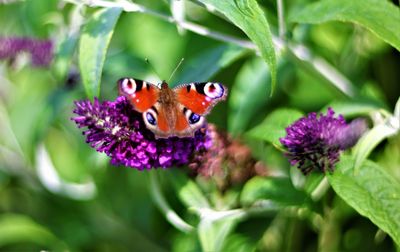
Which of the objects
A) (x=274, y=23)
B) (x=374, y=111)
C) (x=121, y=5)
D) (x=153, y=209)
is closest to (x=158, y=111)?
(x=121, y=5)

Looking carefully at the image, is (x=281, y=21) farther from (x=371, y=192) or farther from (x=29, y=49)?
(x=29, y=49)

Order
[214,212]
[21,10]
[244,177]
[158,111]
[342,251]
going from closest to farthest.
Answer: [158,111]
[214,212]
[244,177]
[342,251]
[21,10]

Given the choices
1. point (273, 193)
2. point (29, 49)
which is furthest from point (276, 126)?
point (29, 49)

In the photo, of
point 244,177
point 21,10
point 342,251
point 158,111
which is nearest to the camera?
point 158,111

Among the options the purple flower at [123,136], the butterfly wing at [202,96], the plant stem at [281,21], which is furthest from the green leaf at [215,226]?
the plant stem at [281,21]

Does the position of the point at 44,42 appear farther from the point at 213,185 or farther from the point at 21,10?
the point at 213,185

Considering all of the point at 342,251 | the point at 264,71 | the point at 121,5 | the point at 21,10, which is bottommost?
the point at 342,251

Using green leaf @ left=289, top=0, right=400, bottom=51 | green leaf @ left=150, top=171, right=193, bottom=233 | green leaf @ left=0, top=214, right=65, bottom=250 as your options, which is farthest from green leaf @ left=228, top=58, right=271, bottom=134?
green leaf @ left=0, top=214, right=65, bottom=250
